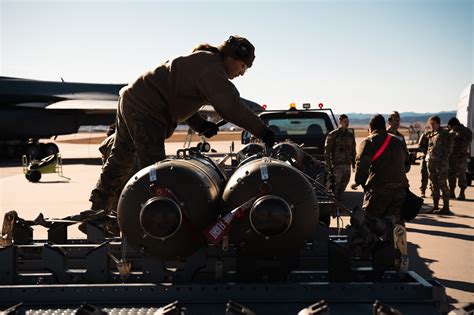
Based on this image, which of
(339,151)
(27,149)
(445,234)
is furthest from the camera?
(27,149)

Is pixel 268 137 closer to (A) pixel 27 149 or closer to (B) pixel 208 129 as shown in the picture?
(B) pixel 208 129

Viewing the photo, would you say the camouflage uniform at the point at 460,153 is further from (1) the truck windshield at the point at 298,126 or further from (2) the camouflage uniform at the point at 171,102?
(2) the camouflage uniform at the point at 171,102

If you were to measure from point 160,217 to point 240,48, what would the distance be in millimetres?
1578

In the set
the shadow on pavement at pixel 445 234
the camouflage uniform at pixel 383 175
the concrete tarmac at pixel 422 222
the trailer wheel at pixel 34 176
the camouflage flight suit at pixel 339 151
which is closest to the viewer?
the concrete tarmac at pixel 422 222

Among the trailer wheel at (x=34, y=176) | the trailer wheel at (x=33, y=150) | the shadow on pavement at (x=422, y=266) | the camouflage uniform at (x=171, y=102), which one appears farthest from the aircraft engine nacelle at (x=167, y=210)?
the trailer wheel at (x=33, y=150)

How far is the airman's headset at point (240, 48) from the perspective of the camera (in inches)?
166

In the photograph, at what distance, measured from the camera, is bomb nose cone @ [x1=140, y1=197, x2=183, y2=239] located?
3400 millimetres

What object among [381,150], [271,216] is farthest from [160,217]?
[381,150]

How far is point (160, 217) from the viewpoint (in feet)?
11.1

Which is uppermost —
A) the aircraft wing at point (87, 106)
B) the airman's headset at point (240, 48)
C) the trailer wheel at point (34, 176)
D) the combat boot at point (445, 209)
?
the aircraft wing at point (87, 106)

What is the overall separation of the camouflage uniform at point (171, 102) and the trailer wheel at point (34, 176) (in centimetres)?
1250

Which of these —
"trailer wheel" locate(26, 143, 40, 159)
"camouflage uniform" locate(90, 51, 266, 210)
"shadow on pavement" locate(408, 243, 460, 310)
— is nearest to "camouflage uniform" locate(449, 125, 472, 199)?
"shadow on pavement" locate(408, 243, 460, 310)

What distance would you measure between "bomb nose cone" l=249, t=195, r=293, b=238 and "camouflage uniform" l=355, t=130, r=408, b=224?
2956 mm

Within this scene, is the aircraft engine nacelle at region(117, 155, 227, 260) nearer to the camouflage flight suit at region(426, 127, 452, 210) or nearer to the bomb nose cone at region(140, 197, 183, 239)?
the bomb nose cone at region(140, 197, 183, 239)
